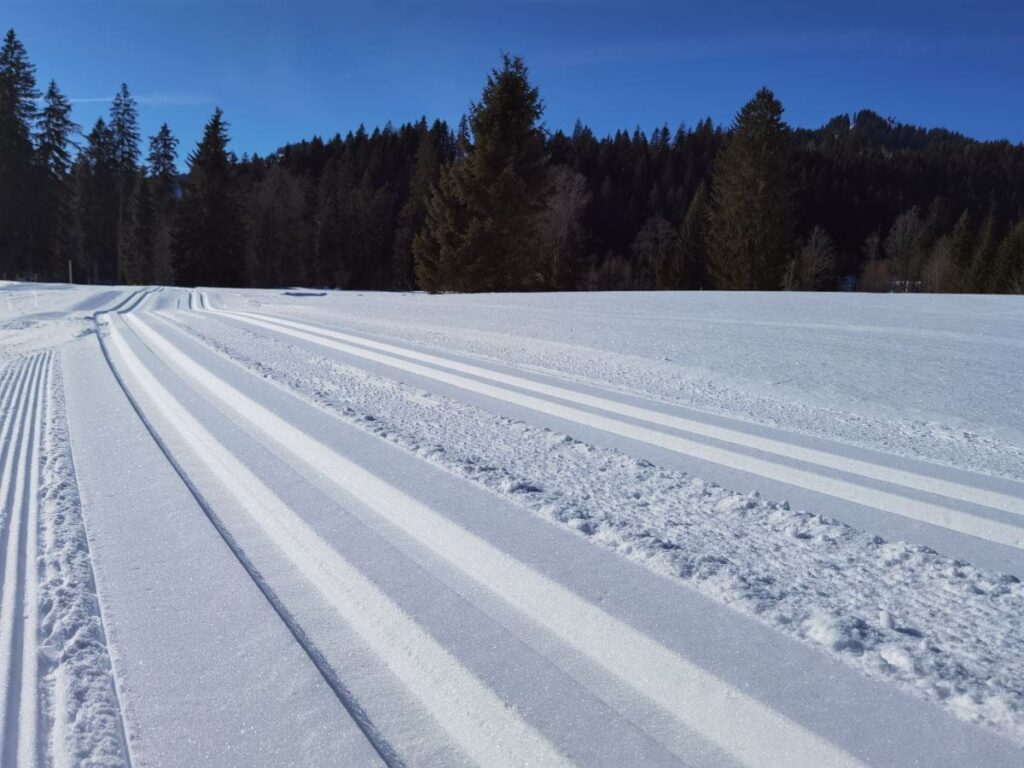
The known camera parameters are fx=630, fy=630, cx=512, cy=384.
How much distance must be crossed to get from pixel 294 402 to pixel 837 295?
1719cm

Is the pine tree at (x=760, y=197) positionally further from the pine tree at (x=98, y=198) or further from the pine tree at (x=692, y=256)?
the pine tree at (x=98, y=198)

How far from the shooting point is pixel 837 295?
1848 centimetres

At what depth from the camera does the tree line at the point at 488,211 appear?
1127 inches

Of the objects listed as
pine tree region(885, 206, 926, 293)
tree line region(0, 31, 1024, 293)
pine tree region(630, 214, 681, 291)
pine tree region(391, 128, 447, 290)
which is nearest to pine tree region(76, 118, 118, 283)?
tree line region(0, 31, 1024, 293)

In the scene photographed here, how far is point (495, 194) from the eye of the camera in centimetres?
2755

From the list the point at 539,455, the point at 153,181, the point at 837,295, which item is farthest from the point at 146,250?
the point at 539,455

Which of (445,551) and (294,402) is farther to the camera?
(294,402)

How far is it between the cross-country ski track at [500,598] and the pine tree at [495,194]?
23.3 metres

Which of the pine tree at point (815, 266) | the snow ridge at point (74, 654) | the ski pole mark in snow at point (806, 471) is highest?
the pine tree at point (815, 266)

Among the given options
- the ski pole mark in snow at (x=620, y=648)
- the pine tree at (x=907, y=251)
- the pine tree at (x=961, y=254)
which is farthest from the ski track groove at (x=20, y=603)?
the pine tree at (x=907, y=251)

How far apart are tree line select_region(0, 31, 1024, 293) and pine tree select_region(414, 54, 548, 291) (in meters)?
0.08

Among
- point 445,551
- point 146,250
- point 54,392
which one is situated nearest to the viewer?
point 445,551

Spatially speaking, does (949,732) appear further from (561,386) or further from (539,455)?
(561,386)

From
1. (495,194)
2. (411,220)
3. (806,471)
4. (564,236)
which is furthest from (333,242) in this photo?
(806,471)
